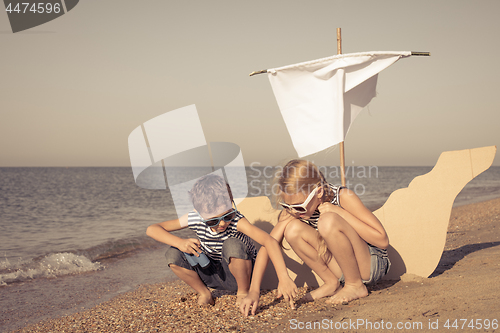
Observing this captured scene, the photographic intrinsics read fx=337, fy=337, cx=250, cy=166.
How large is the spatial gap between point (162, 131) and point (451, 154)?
285cm

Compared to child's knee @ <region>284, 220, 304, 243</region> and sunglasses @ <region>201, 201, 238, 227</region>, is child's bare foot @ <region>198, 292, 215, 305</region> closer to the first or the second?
sunglasses @ <region>201, 201, 238, 227</region>

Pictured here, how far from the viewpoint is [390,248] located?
3287 mm

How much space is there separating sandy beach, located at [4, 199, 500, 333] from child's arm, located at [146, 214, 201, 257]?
54cm

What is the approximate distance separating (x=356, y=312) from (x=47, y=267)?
515cm

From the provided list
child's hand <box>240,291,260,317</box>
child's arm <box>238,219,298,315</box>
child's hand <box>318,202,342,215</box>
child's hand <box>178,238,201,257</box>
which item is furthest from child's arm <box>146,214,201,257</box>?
child's hand <box>318,202,342,215</box>

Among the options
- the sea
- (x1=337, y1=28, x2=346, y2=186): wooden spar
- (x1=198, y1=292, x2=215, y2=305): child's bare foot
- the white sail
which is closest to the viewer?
(x1=198, y1=292, x2=215, y2=305): child's bare foot

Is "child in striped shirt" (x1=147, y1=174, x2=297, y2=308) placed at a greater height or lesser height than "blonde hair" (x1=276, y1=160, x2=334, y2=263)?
lesser

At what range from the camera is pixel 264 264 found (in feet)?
8.57

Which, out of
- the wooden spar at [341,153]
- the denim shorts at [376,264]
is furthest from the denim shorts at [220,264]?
the wooden spar at [341,153]

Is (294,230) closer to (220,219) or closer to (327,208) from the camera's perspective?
(327,208)

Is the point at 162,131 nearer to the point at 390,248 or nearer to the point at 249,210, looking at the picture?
the point at 249,210

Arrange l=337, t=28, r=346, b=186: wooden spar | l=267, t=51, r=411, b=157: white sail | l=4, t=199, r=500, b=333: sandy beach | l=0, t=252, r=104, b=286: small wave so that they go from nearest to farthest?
l=4, t=199, r=500, b=333: sandy beach
l=267, t=51, r=411, b=157: white sail
l=337, t=28, r=346, b=186: wooden spar
l=0, t=252, r=104, b=286: small wave

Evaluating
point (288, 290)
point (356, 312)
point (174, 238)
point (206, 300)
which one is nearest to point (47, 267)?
point (206, 300)

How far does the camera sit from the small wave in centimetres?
505
